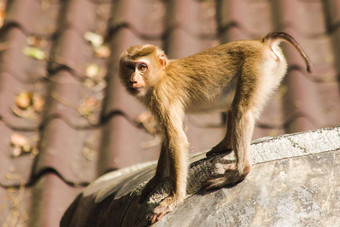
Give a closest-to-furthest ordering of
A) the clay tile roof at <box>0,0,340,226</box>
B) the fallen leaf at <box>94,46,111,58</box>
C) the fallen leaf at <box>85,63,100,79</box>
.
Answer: the clay tile roof at <box>0,0,340,226</box>
the fallen leaf at <box>85,63,100,79</box>
the fallen leaf at <box>94,46,111,58</box>

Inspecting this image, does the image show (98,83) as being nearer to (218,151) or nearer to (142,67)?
(142,67)

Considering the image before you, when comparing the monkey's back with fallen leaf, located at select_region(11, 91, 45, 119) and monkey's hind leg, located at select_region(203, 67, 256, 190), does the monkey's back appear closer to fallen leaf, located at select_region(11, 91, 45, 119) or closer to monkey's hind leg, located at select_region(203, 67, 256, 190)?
monkey's hind leg, located at select_region(203, 67, 256, 190)

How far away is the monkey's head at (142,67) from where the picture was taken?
10.1 ft

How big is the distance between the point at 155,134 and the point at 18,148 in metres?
0.90

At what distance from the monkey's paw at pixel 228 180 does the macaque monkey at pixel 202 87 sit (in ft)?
0.33

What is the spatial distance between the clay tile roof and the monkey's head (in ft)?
2.13

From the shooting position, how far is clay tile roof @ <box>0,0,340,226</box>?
11.7 ft

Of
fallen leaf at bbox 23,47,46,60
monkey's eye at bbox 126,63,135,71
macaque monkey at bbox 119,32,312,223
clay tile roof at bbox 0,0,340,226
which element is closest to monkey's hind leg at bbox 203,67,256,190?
macaque monkey at bbox 119,32,312,223

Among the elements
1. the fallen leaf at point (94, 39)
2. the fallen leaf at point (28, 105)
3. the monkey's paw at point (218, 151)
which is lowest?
the fallen leaf at point (28, 105)

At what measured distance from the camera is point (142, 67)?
3131 millimetres

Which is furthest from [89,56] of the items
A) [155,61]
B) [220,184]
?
[220,184]

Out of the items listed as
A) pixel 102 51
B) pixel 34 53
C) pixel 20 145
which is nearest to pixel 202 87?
pixel 20 145

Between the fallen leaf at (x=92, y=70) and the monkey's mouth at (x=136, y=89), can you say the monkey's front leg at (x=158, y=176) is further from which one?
the fallen leaf at (x=92, y=70)

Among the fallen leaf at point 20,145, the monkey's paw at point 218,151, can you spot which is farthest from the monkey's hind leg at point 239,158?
the fallen leaf at point 20,145
